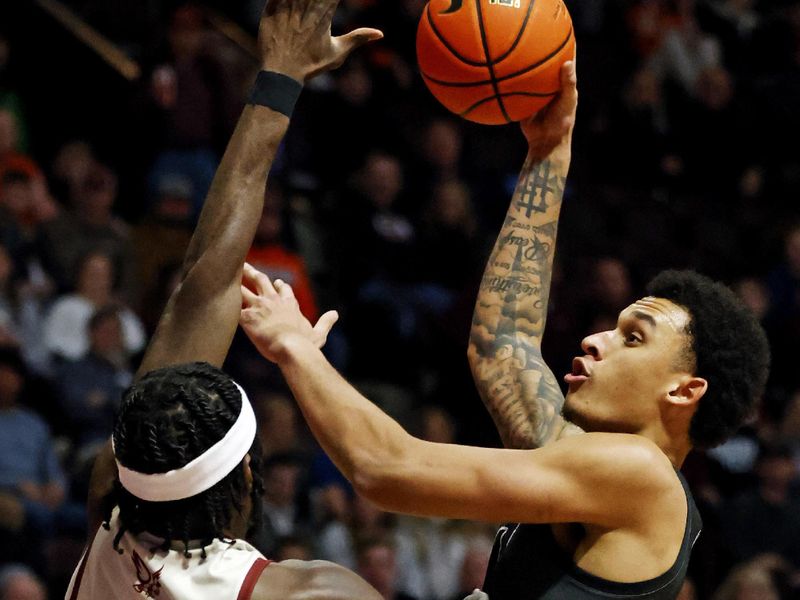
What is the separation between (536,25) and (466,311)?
4.92m

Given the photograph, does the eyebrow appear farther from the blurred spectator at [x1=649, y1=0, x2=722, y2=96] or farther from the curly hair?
the blurred spectator at [x1=649, y1=0, x2=722, y2=96]

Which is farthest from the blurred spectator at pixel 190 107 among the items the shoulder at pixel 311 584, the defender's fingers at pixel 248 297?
the shoulder at pixel 311 584

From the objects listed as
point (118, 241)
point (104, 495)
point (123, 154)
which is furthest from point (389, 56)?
point (104, 495)

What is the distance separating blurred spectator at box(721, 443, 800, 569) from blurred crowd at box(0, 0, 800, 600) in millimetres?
13

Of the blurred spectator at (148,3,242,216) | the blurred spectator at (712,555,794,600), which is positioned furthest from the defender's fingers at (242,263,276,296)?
the blurred spectator at (148,3,242,216)

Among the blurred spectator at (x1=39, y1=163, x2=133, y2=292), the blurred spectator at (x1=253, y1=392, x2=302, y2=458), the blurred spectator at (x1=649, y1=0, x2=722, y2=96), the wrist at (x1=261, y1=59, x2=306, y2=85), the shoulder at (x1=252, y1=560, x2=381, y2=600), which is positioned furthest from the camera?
the blurred spectator at (x1=649, y1=0, x2=722, y2=96)

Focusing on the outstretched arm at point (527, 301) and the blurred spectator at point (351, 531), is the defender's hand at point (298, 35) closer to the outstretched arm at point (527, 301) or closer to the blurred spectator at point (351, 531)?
the outstretched arm at point (527, 301)

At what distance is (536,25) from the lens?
392cm

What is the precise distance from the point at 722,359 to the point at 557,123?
938 mm

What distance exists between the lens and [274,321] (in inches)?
128

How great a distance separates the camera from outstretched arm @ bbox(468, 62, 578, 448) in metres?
3.84

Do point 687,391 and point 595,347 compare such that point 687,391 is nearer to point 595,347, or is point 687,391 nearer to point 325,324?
point 595,347

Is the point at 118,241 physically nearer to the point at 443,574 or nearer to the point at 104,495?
the point at 443,574

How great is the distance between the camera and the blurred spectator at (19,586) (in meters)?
6.37
